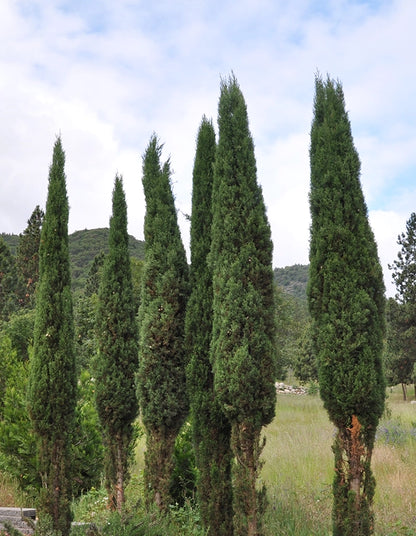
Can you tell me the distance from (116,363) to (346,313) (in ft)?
14.3

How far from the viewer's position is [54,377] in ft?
25.8

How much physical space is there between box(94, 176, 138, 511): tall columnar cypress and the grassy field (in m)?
0.73

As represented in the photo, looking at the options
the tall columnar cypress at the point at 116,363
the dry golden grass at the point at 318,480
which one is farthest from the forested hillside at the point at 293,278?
the tall columnar cypress at the point at 116,363

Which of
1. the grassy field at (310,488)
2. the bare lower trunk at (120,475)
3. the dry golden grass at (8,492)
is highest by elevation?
the bare lower trunk at (120,475)

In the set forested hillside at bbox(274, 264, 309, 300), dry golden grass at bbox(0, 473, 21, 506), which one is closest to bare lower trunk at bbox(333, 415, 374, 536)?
dry golden grass at bbox(0, 473, 21, 506)

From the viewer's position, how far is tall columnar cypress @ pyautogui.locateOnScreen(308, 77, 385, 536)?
20.0 ft

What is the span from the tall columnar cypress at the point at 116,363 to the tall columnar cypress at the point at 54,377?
673 mm

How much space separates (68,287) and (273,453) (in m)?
6.55

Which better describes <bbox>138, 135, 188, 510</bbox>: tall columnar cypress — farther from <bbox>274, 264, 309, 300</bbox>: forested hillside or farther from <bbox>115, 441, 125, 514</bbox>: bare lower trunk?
<bbox>274, 264, 309, 300</bbox>: forested hillside

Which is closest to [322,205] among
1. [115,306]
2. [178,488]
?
[115,306]

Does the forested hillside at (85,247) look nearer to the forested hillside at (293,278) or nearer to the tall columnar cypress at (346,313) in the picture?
the forested hillside at (293,278)

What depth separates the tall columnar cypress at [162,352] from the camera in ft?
25.4

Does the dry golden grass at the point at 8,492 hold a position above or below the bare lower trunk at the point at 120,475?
below

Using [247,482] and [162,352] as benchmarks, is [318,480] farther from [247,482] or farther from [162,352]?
[162,352]
